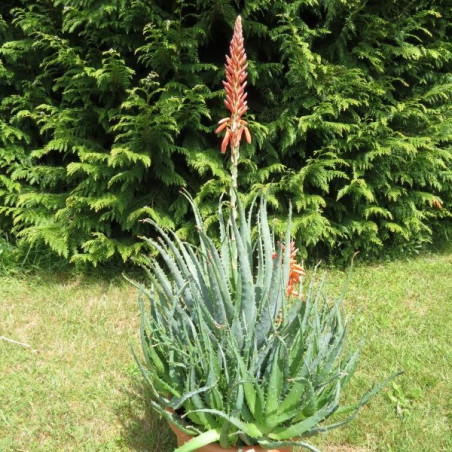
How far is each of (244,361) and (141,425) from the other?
42.9 inches

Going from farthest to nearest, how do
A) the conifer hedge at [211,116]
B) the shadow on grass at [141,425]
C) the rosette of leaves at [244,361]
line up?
the conifer hedge at [211,116], the shadow on grass at [141,425], the rosette of leaves at [244,361]

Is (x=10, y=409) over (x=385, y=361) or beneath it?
beneath

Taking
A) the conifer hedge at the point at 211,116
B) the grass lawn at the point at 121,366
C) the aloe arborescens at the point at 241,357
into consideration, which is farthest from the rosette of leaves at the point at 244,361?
the conifer hedge at the point at 211,116

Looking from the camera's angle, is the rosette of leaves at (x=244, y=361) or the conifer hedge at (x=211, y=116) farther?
the conifer hedge at (x=211, y=116)

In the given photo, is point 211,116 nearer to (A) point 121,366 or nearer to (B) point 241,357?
(A) point 121,366

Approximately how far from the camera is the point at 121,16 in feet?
13.9

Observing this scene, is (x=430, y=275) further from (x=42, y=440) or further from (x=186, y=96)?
(x=42, y=440)

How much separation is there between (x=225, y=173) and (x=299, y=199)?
29.4 inches

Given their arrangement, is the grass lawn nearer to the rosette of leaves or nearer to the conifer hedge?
the conifer hedge

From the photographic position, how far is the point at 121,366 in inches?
131

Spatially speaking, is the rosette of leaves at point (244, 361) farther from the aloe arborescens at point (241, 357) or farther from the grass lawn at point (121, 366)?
the grass lawn at point (121, 366)

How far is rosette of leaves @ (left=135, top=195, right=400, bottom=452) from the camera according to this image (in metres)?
1.95

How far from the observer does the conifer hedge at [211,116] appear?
167 inches

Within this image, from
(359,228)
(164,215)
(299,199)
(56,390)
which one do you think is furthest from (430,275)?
(56,390)
